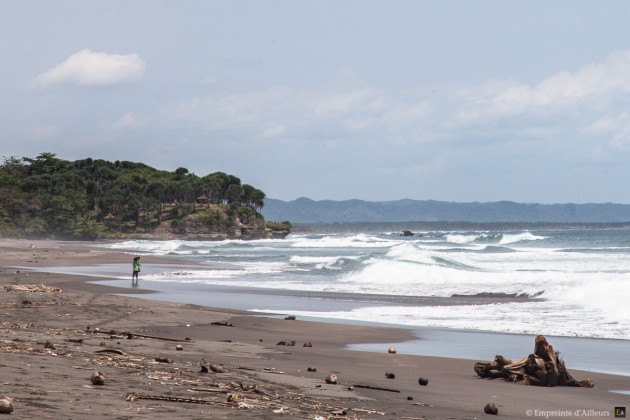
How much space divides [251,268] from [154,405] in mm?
37940

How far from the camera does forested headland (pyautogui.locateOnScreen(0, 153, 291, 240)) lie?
370 feet

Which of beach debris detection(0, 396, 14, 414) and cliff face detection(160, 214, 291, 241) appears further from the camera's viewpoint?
cliff face detection(160, 214, 291, 241)

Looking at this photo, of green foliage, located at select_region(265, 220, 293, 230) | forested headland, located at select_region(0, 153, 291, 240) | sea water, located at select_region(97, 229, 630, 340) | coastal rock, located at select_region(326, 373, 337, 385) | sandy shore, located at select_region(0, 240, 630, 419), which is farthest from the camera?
green foliage, located at select_region(265, 220, 293, 230)

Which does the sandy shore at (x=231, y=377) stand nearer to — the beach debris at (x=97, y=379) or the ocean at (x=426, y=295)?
the beach debris at (x=97, y=379)

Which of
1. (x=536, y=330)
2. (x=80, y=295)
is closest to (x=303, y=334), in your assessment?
(x=536, y=330)

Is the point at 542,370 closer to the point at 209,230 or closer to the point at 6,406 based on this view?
Result: the point at 6,406

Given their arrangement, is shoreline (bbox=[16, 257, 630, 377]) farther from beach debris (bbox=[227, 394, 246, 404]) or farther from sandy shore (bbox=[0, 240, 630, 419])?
beach debris (bbox=[227, 394, 246, 404])

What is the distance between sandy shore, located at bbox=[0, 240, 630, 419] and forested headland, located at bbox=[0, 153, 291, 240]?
90789 mm

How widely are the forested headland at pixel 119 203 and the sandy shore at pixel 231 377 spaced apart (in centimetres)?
9079

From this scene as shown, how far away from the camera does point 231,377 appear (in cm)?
984

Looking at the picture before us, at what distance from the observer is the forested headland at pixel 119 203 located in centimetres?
11288

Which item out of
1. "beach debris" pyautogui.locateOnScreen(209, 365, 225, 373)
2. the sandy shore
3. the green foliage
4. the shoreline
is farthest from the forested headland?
"beach debris" pyautogui.locateOnScreen(209, 365, 225, 373)

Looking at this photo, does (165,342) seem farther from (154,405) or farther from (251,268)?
(251,268)

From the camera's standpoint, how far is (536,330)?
18438mm
